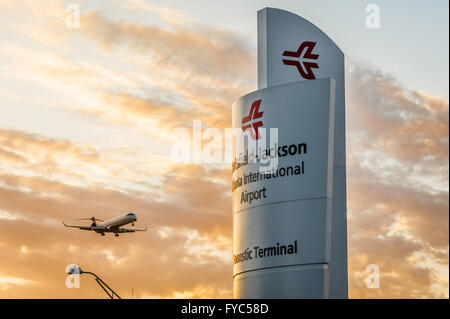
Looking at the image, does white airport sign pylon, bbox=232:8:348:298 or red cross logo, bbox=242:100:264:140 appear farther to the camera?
red cross logo, bbox=242:100:264:140

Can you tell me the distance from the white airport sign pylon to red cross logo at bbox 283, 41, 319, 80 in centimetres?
6

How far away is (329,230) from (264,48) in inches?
493

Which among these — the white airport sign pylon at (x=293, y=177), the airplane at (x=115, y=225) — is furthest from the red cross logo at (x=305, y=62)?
the airplane at (x=115, y=225)

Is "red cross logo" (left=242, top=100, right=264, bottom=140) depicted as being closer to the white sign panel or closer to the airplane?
the white sign panel

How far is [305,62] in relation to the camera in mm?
Answer: 48375

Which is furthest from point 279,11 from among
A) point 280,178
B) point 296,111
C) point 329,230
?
point 329,230

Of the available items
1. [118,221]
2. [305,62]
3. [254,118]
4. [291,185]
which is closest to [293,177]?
[291,185]

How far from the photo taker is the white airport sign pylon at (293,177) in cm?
4303

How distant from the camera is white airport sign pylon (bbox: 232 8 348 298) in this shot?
43031mm

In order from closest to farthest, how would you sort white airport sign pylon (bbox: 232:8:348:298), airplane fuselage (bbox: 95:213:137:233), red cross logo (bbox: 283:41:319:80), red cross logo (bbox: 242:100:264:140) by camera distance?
1. white airport sign pylon (bbox: 232:8:348:298)
2. red cross logo (bbox: 242:100:264:140)
3. red cross logo (bbox: 283:41:319:80)
4. airplane fuselage (bbox: 95:213:137:233)

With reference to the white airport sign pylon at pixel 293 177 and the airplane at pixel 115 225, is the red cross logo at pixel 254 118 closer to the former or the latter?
the white airport sign pylon at pixel 293 177

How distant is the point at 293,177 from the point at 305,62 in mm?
8167

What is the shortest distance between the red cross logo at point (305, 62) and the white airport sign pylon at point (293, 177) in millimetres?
59

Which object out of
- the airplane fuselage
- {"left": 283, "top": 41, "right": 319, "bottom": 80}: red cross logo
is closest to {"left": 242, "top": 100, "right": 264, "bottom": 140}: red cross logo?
{"left": 283, "top": 41, "right": 319, "bottom": 80}: red cross logo
